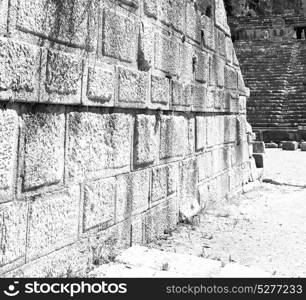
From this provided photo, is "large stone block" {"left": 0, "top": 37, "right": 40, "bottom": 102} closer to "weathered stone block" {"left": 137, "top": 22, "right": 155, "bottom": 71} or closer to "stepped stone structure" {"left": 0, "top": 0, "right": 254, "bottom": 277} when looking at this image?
"stepped stone structure" {"left": 0, "top": 0, "right": 254, "bottom": 277}

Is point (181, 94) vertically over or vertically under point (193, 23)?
under

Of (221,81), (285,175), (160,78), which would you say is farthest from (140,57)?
(285,175)

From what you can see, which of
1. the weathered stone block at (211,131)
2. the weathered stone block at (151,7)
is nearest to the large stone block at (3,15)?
the weathered stone block at (151,7)

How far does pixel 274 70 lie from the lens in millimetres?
26500

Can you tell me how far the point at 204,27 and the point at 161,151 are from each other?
2.07m

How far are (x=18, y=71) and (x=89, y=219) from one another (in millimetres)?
1135

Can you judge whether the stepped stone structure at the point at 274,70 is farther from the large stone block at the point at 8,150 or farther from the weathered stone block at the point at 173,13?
the large stone block at the point at 8,150

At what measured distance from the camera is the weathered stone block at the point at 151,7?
11.7 ft

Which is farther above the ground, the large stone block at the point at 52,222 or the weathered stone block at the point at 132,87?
the weathered stone block at the point at 132,87

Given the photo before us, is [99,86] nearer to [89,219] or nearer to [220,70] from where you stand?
[89,219]

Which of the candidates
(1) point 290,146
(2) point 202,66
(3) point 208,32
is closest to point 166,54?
(2) point 202,66

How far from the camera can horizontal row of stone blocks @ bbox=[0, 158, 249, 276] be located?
2231 mm

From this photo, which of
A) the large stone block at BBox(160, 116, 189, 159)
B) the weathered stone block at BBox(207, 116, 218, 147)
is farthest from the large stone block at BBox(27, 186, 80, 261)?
the weathered stone block at BBox(207, 116, 218, 147)

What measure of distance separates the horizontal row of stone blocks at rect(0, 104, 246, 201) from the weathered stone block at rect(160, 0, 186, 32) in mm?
928
